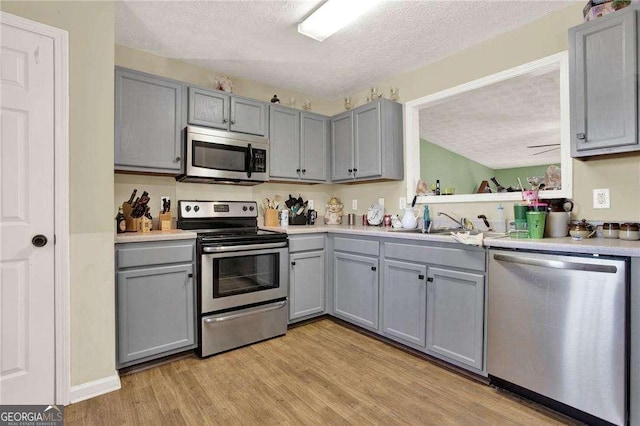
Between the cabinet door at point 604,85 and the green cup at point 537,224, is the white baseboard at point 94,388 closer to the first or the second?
the green cup at point 537,224

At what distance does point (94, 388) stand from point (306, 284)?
168 centimetres

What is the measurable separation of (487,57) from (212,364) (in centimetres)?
320

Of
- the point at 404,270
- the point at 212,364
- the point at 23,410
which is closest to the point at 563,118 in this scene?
the point at 404,270

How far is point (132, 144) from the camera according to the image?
2.39 m

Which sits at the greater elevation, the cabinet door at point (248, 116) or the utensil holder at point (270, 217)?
the cabinet door at point (248, 116)

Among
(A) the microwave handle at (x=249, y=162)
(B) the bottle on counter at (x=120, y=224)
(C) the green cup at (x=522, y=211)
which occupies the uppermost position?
(A) the microwave handle at (x=249, y=162)

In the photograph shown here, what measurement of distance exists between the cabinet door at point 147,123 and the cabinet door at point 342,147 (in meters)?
1.62

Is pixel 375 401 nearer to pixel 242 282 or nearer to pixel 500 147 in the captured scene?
pixel 242 282

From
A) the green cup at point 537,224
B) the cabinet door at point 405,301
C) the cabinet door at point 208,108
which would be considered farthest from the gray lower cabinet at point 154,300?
the green cup at point 537,224

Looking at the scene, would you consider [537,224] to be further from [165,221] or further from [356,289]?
[165,221]

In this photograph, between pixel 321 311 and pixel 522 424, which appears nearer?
pixel 522 424

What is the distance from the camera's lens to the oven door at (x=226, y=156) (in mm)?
2629

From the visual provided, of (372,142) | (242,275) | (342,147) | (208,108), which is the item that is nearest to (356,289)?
(242,275)

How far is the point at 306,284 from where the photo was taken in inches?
117
